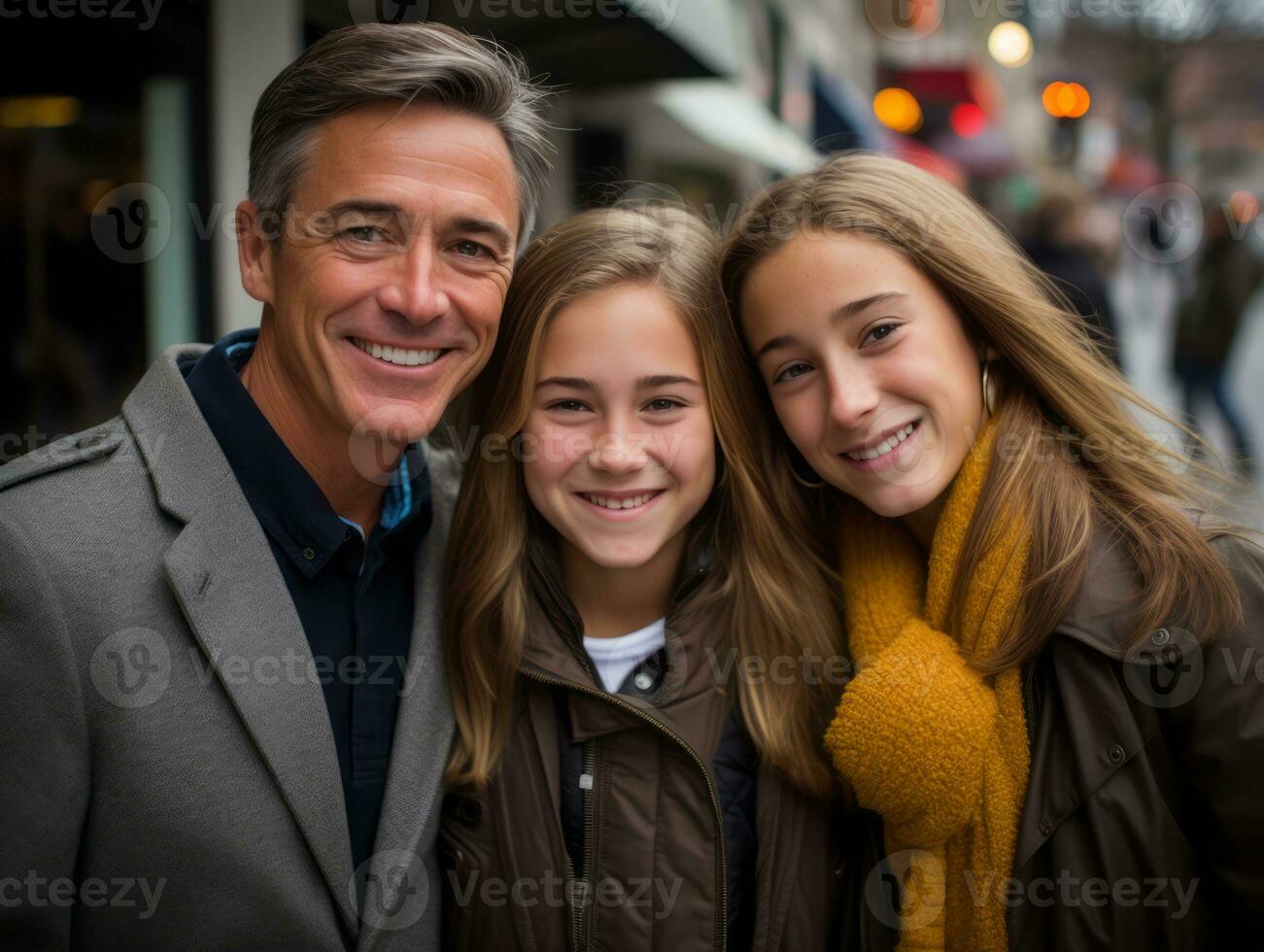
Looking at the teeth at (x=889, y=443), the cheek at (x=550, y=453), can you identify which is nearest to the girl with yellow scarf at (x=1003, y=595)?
the teeth at (x=889, y=443)

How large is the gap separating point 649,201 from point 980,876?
182cm

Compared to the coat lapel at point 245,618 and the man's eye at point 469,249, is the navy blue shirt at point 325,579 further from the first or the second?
the man's eye at point 469,249

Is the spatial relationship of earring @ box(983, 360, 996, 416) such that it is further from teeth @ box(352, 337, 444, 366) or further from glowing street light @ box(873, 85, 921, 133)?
glowing street light @ box(873, 85, 921, 133)

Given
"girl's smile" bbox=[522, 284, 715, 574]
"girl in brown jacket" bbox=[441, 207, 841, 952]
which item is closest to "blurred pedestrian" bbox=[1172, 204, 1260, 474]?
"girl in brown jacket" bbox=[441, 207, 841, 952]

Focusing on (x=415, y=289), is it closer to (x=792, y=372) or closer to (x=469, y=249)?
(x=469, y=249)

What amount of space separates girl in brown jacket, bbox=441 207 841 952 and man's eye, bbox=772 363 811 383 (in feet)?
0.44

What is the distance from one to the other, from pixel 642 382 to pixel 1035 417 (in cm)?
87

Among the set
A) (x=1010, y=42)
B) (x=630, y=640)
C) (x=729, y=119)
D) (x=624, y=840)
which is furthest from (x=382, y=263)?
(x=1010, y=42)

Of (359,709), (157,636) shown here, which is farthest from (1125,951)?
(157,636)

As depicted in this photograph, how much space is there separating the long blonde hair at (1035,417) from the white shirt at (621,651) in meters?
0.69

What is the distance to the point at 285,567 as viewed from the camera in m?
2.14

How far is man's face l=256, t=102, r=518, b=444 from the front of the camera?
2.12m

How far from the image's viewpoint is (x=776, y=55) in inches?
484

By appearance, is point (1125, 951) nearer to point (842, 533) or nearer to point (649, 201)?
point (842, 533)
